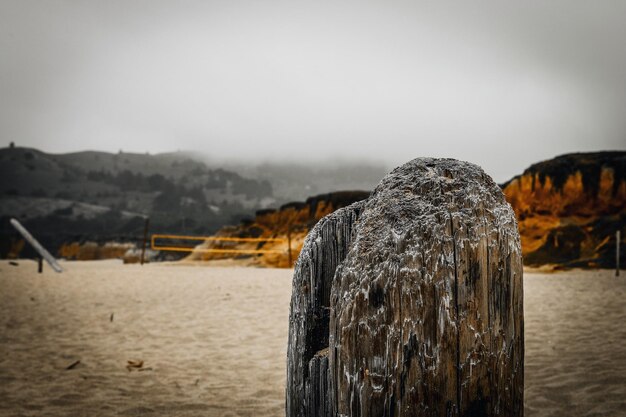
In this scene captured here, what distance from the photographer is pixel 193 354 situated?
5.76 m

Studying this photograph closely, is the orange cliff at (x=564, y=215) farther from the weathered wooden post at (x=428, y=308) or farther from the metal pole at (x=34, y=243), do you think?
the weathered wooden post at (x=428, y=308)

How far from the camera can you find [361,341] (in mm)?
1105

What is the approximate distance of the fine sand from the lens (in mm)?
3973

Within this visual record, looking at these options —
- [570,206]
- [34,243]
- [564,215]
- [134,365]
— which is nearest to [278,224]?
[564,215]

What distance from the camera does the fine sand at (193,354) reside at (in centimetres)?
397

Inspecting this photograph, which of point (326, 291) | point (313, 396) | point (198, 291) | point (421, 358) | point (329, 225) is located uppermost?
point (329, 225)

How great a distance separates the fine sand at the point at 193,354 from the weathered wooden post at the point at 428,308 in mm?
3007

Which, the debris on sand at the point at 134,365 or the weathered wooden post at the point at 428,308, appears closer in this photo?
the weathered wooden post at the point at 428,308

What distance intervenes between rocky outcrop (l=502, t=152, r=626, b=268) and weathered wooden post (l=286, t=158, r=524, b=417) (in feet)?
74.0

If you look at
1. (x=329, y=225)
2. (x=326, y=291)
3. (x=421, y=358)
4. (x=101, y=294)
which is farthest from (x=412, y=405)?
(x=101, y=294)

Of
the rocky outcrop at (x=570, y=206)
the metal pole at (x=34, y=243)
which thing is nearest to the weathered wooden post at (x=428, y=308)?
the metal pole at (x=34, y=243)

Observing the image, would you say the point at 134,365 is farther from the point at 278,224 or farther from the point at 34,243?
the point at 278,224

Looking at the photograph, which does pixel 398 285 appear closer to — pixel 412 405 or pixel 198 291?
pixel 412 405

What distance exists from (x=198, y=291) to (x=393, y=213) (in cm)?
1113
